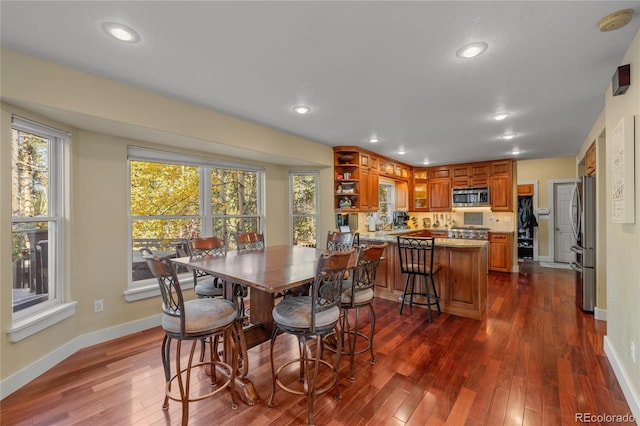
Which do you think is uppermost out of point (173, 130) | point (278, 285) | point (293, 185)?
point (173, 130)

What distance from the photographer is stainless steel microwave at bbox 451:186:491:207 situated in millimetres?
6188

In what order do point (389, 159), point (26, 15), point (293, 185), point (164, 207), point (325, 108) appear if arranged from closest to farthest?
point (26, 15) → point (325, 108) → point (164, 207) → point (293, 185) → point (389, 159)

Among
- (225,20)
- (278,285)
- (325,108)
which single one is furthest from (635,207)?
(225,20)

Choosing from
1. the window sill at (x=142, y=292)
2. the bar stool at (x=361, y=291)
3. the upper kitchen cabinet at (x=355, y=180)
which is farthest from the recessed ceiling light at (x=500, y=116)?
the window sill at (x=142, y=292)

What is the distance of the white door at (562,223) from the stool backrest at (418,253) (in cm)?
536

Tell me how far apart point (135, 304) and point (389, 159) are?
503 cm

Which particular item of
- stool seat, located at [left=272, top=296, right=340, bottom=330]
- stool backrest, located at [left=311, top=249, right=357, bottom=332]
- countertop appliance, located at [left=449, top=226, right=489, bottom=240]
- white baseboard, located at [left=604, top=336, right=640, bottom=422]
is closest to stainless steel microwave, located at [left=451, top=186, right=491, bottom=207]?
→ countertop appliance, located at [left=449, top=226, right=489, bottom=240]

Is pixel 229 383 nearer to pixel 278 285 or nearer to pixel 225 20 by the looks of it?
pixel 278 285

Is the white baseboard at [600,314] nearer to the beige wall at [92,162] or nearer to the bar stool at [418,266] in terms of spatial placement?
the bar stool at [418,266]

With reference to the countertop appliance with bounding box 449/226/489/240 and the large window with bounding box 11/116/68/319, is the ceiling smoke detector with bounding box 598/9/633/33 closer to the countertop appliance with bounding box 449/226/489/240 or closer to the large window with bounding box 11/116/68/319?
the large window with bounding box 11/116/68/319

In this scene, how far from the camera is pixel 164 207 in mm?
3588

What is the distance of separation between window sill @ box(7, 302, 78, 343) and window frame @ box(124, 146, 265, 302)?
531mm

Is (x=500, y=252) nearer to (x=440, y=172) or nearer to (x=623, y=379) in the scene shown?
(x=440, y=172)

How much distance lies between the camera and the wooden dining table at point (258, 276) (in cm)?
183
